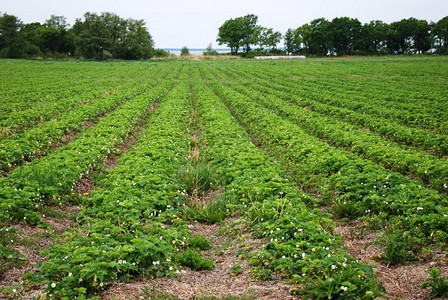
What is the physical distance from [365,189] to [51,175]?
8105mm

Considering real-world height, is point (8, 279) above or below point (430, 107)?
below

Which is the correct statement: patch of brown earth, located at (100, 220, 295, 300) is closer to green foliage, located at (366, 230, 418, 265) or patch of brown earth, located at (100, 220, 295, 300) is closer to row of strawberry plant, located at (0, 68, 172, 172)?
green foliage, located at (366, 230, 418, 265)

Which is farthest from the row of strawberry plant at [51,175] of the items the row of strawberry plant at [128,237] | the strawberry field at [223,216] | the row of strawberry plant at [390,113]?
the row of strawberry plant at [390,113]

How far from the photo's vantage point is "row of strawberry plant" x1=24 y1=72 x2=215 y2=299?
4.80 meters

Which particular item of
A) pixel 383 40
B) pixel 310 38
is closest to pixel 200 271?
pixel 310 38

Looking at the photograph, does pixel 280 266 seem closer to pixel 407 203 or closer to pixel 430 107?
pixel 407 203

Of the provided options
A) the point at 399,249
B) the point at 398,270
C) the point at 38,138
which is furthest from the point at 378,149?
the point at 38,138

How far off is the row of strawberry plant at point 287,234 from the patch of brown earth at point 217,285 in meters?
0.22

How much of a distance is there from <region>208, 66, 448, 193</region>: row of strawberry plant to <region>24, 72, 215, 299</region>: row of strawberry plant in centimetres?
655

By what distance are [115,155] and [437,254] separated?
1035 centimetres

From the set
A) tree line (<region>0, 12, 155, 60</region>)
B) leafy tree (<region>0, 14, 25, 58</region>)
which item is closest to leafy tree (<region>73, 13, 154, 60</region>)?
tree line (<region>0, 12, 155, 60</region>)

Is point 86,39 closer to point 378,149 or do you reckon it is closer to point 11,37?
point 11,37

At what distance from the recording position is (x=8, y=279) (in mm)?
5234

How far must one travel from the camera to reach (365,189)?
795cm
